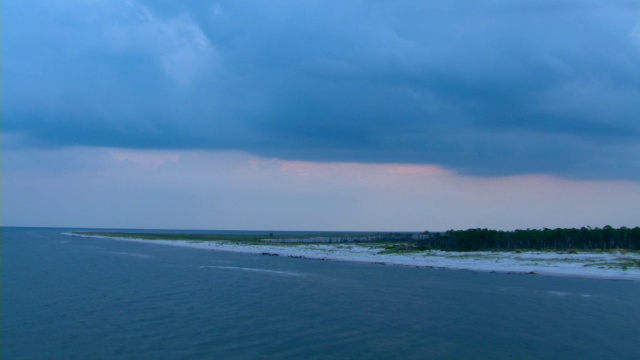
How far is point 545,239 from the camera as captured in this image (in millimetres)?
79875

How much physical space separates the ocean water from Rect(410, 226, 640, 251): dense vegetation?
3640 centimetres

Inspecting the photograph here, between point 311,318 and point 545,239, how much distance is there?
63370 millimetres

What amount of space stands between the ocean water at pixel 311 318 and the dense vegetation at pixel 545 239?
36.4 metres

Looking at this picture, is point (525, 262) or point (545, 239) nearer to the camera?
point (525, 262)

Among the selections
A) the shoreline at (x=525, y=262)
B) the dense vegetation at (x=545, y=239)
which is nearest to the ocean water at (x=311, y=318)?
the shoreline at (x=525, y=262)

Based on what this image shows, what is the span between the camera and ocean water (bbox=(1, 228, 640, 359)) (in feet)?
62.3

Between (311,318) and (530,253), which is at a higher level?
(530,253)

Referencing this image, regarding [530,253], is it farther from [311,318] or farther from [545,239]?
[311,318]

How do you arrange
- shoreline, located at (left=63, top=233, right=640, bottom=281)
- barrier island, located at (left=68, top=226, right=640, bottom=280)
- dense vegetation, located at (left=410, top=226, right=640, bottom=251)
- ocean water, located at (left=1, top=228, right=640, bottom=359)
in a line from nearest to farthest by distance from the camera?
ocean water, located at (left=1, top=228, right=640, bottom=359), shoreline, located at (left=63, top=233, right=640, bottom=281), barrier island, located at (left=68, top=226, right=640, bottom=280), dense vegetation, located at (left=410, top=226, right=640, bottom=251)

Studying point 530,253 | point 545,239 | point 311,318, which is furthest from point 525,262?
point 311,318

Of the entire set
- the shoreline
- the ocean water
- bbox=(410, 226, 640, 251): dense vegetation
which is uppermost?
bbox=(410, 226, 640, 251): dense vegetation

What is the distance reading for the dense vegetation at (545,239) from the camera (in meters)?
75.5

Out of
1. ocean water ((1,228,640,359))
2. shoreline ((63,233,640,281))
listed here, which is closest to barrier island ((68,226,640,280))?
shoreline ((63,233,640,281))

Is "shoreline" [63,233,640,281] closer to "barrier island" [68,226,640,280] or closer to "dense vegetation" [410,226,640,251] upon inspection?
"barrier island" [68,226,640,280]
